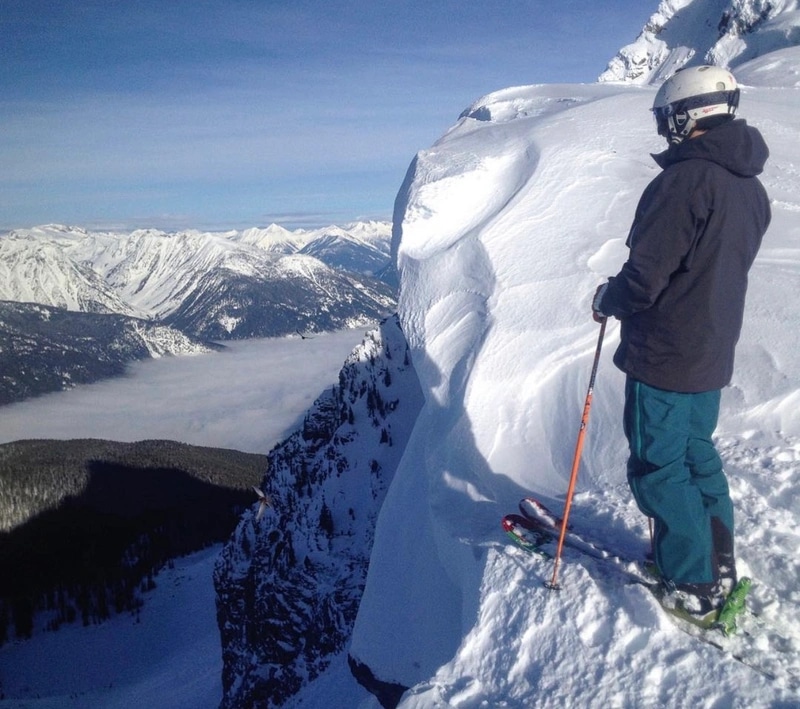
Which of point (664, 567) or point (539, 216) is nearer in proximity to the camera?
point (664, 567)

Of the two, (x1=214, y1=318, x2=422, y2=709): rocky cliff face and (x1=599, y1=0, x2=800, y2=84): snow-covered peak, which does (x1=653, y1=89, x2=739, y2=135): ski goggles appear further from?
(x1=599, y1=0, x2=800, y2=84): snow-covered peak

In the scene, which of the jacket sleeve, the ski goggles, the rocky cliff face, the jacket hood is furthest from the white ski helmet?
the rocky cliff face

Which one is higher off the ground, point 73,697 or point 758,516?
point 758,516

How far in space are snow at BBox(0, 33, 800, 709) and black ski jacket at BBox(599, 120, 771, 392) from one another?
5.94 feet

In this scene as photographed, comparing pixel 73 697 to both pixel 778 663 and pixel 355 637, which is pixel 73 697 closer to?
pixel 355 637

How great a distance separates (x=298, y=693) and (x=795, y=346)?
67.6ft

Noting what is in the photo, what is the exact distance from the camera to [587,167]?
13039 mm

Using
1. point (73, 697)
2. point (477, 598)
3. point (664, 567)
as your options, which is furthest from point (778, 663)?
point (73, 697)

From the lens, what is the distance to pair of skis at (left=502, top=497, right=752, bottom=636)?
4.20m

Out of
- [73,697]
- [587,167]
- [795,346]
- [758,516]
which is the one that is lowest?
[73,697]

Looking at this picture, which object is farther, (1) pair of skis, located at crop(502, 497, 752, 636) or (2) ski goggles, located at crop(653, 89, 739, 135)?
(1) pair of skis, located at crop(502, 497, 752, 636)

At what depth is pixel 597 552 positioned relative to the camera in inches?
205

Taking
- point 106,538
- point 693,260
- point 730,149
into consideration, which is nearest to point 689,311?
point 693,260

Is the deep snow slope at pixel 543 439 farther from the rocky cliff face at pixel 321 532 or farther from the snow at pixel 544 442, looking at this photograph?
the rocky cliff face at pixel 321 532
